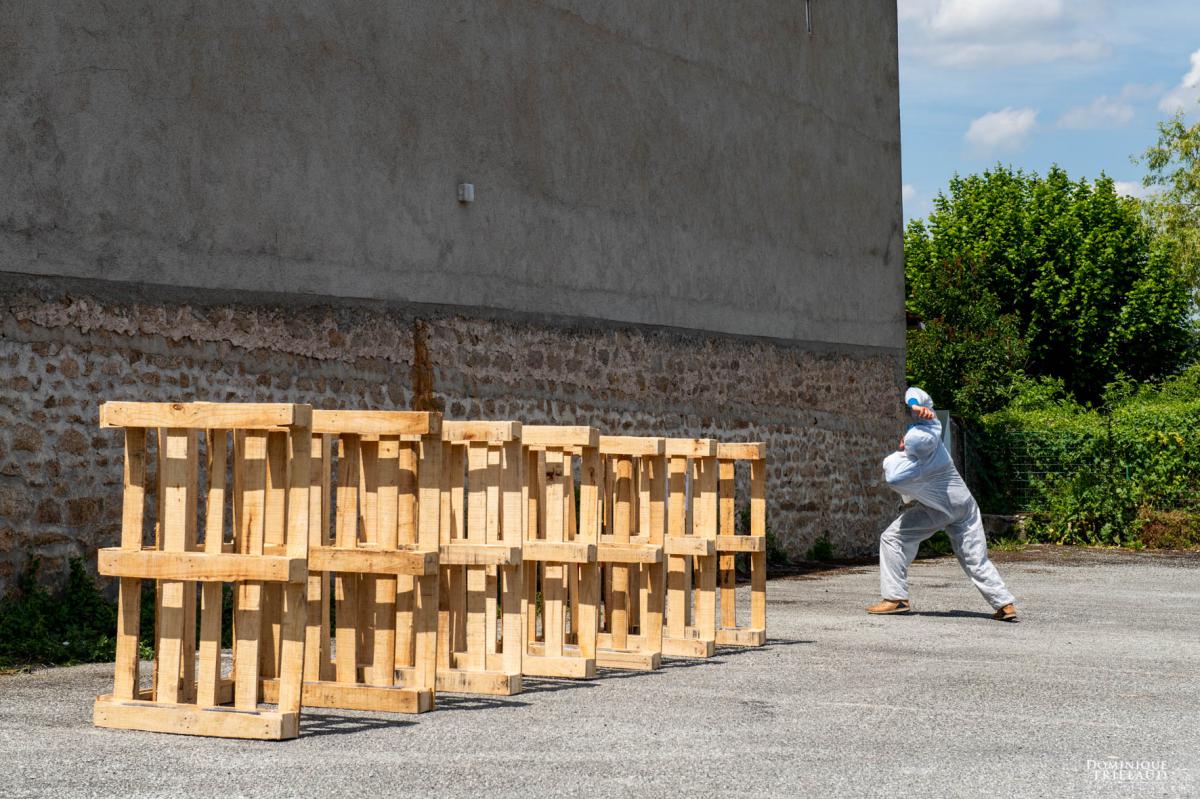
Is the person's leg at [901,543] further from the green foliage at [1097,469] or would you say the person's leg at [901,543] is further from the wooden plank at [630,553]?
the green foliage at [1097,469]

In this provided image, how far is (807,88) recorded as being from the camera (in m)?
19.3

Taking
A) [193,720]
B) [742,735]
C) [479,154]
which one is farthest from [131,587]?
[479,154]

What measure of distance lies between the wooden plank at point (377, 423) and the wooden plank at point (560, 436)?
1402 mm

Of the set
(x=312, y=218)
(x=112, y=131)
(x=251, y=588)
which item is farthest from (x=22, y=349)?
(x=251, y=588)

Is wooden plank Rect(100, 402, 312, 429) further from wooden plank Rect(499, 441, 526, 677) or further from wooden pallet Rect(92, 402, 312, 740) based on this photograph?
wooden plank Rect(499, 441, 526, 677)

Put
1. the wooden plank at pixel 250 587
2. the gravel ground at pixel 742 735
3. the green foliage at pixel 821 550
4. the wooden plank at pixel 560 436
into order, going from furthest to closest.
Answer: the green foliage at pixel 821 550, the wooden plank at pixel 560 436, the wooden plank at pixel 250 587, the gravel ground at pixel 742 735

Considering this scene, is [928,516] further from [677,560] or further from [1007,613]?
[677,560]

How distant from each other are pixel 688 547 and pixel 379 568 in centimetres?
296

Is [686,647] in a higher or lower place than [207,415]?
lower

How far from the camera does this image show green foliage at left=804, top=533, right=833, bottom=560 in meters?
18.8

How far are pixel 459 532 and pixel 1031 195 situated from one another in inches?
1591

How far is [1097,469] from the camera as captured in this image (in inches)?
857

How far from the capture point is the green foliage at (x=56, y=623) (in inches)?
360

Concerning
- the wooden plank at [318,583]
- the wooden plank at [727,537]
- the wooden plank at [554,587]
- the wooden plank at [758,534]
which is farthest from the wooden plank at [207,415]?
the wooden plank at [758,534]
